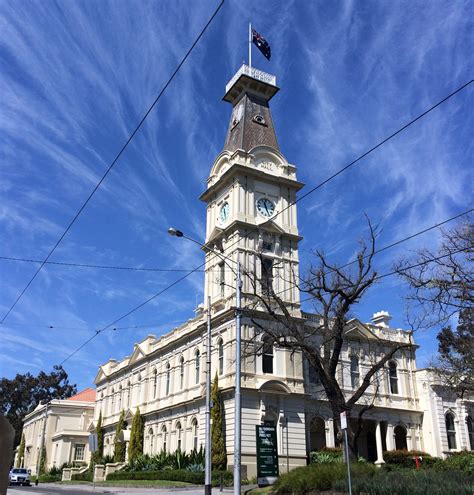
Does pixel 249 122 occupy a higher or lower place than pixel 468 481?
higher

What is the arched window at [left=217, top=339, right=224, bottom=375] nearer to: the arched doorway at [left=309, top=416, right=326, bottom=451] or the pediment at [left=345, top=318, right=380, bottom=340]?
the arched doorway at [left=309, top=416, right=326, bottom=451]

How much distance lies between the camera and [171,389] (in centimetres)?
4269

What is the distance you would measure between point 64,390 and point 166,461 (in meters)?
62.0

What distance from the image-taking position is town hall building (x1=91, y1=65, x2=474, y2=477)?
3425 cm

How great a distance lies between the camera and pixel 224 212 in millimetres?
41562

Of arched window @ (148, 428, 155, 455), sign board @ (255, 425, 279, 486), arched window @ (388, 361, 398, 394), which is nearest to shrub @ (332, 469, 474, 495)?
sign board @ (255, 425, 279, 486)

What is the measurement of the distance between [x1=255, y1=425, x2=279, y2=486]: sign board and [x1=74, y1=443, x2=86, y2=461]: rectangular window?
43430mm

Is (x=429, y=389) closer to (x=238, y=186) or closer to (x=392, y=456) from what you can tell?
(x=392, y=456)

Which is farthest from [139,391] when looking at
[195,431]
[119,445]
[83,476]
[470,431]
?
[470,431]

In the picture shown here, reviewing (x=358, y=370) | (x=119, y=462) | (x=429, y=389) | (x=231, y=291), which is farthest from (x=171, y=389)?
(x=429, y=389)

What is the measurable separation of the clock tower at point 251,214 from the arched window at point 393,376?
31.4 feet

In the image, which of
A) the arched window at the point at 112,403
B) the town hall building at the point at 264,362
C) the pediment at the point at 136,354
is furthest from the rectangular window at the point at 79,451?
the town hall building at the point at 264,362

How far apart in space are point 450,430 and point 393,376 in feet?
18.2

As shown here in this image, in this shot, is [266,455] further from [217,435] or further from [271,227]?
[271,227]
